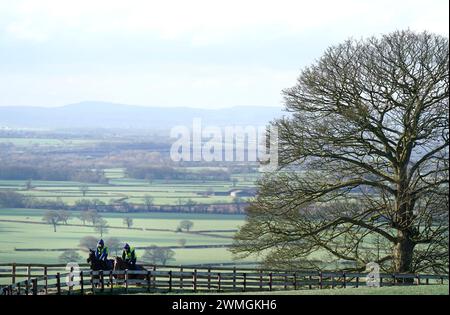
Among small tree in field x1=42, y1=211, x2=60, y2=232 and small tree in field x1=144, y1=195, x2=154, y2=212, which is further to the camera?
small tree in field x1=144, y1=195, x2=154, y2=212

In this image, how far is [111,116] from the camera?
14600 centimetres

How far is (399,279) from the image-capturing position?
100 feet

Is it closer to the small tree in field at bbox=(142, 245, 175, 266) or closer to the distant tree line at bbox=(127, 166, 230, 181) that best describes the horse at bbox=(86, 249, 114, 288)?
the small tree in field at bbox=(142, 245, 175, 266)

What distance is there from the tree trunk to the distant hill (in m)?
60.0

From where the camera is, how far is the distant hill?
107 meters

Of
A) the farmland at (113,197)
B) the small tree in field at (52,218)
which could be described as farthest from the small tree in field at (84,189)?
the small tree in field at (52,218)

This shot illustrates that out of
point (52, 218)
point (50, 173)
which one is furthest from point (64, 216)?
point (50, 173)

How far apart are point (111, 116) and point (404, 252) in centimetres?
11609

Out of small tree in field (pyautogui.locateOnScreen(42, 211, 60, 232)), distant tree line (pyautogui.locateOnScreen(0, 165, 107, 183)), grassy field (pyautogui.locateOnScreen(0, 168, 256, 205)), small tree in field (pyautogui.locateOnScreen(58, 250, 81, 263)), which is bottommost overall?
small tree in field (pyautogui.locateOnScreen(58, 250, 81, 263))

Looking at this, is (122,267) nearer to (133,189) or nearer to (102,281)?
(102,281)

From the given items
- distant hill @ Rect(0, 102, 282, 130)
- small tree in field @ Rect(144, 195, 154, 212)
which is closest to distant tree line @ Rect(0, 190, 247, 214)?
small tree in field @ Rect(144, 195, 154, 212)
